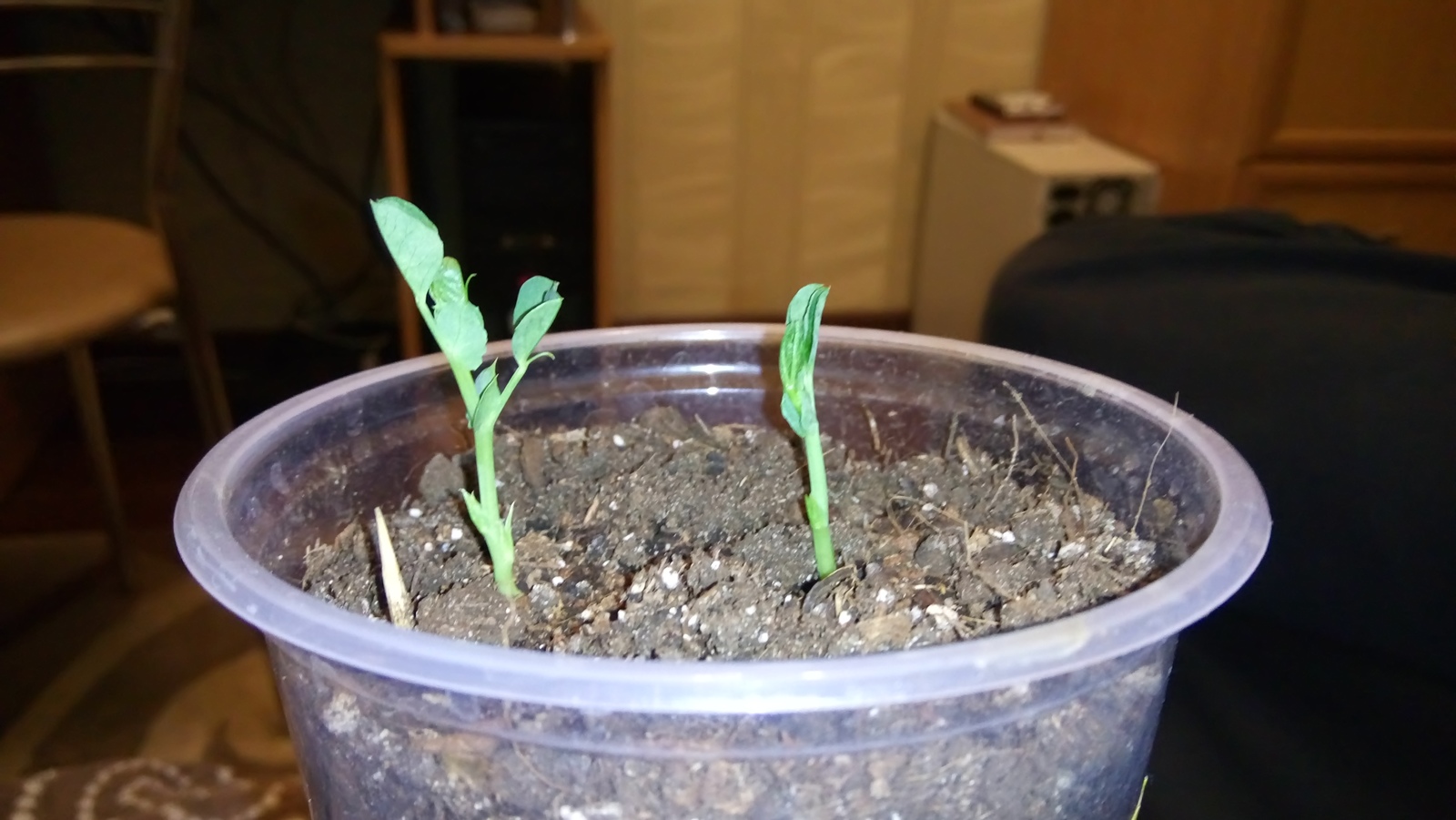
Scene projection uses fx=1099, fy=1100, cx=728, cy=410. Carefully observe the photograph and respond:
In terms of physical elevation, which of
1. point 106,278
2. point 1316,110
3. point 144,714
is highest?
point 1316,110

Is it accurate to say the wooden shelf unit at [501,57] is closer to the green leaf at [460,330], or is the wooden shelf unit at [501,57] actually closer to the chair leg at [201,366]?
the chair leg at [201,366]

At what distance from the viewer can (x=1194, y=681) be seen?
630 mm

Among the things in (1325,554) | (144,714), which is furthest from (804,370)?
(144,714)

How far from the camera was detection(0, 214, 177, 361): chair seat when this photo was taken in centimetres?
100

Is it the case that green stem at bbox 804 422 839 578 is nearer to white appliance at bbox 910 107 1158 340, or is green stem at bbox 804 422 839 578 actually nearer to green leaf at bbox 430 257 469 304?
green leaf at bbox 430 257 469 304

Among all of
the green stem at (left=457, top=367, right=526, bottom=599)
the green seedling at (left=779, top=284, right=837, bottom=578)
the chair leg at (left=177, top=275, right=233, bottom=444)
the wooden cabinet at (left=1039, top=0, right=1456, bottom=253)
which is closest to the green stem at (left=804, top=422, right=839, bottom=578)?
the green seedling at (left=779, top=284, right=837, bottom=578)

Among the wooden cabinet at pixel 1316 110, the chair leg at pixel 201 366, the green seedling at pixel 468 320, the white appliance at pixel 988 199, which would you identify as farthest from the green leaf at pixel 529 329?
the wooden cabinet at pixel 1316 110

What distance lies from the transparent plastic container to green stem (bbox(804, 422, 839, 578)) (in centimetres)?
10

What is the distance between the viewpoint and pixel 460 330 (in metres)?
0.36

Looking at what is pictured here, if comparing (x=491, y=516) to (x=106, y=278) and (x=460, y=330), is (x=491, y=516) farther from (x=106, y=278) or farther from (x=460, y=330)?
(x=106, y=278)

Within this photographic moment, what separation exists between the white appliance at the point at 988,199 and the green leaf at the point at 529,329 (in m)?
1.30

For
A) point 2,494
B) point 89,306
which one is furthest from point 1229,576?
point 2,494

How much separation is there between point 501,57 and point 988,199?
2.77ft

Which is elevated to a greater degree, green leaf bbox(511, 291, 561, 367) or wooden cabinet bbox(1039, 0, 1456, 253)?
green leaf bbox(511, 291, 561, 367)
